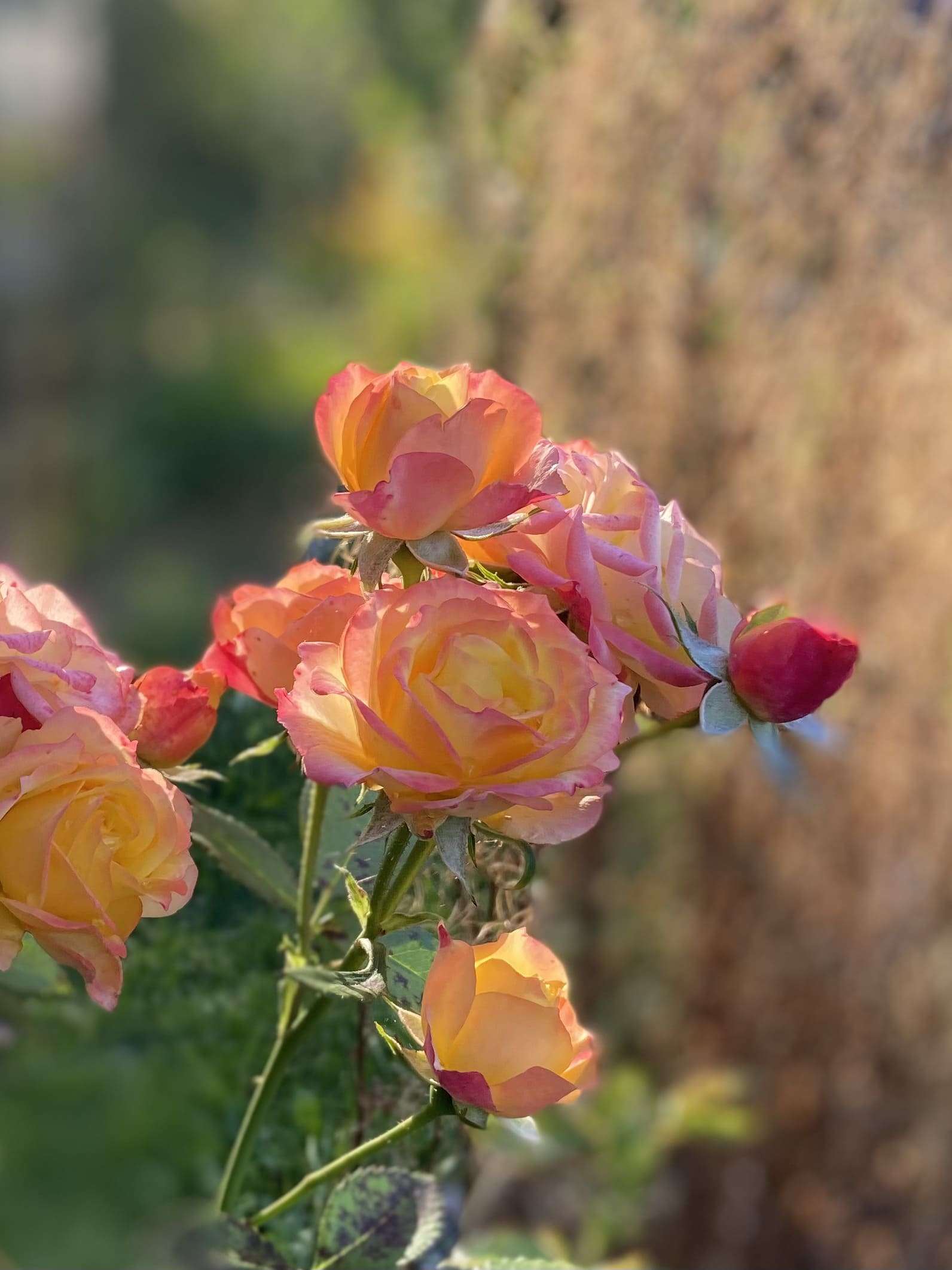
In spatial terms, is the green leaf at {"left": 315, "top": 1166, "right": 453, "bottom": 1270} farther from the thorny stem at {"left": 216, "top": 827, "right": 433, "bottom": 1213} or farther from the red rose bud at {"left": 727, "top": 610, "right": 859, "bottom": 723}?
the red rose bud at {"left": 727, "top": 610, "right": 859, "bottom": 723}

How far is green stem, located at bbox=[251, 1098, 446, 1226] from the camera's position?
30cm

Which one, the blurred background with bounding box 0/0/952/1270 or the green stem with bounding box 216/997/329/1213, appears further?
the blurred background with bounding box 0/0/952/1270

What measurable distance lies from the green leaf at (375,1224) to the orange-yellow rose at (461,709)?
153 mm

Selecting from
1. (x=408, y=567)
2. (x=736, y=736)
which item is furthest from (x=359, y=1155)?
(x=736, y=736)

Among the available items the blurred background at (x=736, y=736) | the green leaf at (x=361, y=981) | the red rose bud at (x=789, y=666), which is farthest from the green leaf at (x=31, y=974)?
the red rose bud at (x=789, y=666)

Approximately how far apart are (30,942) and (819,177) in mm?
879

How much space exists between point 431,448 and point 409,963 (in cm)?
12

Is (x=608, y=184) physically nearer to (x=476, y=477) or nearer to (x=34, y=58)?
(x=476, y=477)

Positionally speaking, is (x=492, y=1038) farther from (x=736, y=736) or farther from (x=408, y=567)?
(x=736, y=736)

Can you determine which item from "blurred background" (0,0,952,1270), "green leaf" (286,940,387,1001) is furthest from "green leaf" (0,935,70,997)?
"green leaf" (286,940,387,1001)

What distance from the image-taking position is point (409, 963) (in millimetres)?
314

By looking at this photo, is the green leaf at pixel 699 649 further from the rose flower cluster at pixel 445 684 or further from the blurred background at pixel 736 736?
the blurred background at pixel 736 736

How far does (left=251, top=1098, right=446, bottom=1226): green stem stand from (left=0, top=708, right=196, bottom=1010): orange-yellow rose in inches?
2.9

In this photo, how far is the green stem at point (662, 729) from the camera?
0.34 m
